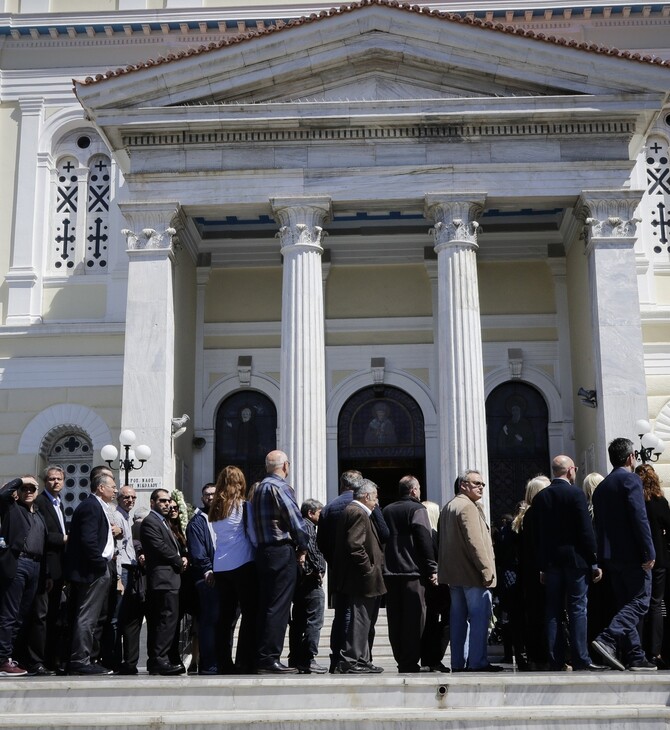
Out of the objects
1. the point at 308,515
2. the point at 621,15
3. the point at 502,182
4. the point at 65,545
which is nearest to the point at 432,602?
the point at 308,515

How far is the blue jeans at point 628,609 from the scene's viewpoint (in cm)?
994

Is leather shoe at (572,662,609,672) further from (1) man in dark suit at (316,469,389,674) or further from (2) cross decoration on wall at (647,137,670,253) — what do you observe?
(2) cross decoration on wall at (647,137,670,253)

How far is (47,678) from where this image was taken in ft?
31.3

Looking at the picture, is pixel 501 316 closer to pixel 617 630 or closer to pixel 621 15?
pixel 621 15

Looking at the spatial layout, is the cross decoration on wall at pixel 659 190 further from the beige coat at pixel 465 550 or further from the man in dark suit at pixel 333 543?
the man in dark suit at pixel 333 543

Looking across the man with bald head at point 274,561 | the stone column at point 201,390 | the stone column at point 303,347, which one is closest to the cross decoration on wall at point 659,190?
the stone column at point 303,347

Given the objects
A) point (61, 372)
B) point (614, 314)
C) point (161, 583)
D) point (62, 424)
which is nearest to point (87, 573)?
point (161, 583)

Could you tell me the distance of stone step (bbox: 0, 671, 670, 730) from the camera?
8812 mm

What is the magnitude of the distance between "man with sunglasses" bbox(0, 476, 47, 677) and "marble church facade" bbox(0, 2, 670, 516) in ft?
23.0

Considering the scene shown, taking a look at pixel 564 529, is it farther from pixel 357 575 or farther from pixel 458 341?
pixel 458 341

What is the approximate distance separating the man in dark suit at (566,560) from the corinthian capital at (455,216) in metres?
8.51

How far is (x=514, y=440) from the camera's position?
70.6 feet

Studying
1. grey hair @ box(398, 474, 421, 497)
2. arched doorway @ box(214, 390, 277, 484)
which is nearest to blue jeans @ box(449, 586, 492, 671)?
grey hair @ box(398, 474, 421, 497)

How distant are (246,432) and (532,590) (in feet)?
38.3
